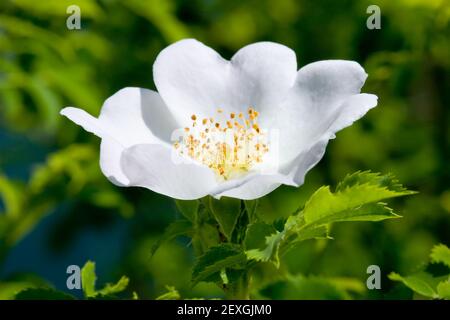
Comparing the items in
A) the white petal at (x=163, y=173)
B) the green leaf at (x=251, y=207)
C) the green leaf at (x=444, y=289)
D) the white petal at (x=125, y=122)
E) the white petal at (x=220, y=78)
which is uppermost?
the white petal at (x=220, y=78)

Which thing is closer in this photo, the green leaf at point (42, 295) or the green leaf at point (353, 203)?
the green leaf at point (353, 203)

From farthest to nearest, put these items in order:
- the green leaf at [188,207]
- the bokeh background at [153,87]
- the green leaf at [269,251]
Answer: the bokeh background at [153,87] < the green leaf at [188,207] < the green leaf at [269,251]

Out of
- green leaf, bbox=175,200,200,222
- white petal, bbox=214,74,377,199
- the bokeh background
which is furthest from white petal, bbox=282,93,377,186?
the bokeh background

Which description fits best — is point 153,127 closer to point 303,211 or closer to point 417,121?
point 303,211

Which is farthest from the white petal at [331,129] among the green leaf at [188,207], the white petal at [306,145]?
the green leaf at [188,207]

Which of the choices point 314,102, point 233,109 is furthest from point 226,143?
point 314,102

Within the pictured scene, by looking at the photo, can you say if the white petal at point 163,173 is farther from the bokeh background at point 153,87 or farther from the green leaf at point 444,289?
the bokeh background at point 153,87

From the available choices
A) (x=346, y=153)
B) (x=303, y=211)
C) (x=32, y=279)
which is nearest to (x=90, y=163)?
(x=32, y=279)
